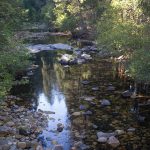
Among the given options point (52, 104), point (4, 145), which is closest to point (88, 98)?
point (52, 104)

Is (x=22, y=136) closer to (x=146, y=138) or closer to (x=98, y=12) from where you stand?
(x=146, y=138)

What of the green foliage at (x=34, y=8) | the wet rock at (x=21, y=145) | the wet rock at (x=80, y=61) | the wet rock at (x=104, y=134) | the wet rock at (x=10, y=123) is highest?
the green foliage at (x=34, y=8)

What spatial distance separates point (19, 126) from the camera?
16953 mm

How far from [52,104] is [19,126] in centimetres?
486

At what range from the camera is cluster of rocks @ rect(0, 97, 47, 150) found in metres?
14.8

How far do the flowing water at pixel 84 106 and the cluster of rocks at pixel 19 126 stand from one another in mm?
486

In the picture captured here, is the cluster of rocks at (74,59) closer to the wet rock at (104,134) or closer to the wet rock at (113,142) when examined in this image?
the wet rock at (104,134)

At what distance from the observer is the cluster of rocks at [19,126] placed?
14.8m

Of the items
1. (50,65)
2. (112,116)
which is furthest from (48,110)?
(50,65)

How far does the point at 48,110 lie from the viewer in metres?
20.4

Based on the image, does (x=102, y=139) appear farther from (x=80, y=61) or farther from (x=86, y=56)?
(x=86, y=56)

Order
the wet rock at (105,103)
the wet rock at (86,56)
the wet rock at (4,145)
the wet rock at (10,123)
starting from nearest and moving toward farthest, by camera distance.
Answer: the wet rock at (4,145) < the wet rock at (10,123) < the wet rock at (105,103) < the wet rock at (86,56)

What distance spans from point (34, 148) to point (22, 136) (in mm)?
1380

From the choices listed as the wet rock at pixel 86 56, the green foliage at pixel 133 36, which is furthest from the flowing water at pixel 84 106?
the wet rock at pixel 86 56
